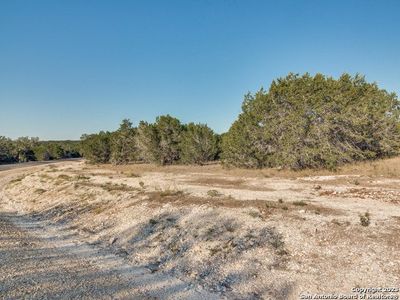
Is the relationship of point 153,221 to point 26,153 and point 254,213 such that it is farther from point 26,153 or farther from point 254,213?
point 26,153

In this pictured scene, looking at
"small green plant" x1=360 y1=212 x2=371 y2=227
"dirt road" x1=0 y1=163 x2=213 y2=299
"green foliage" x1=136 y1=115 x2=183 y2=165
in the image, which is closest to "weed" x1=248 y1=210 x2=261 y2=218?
"small green plant" x1=360 y1=212 x2=371 y2=227

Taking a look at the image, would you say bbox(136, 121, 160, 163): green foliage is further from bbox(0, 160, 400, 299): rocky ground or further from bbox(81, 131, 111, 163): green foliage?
bbox(0, 160, 400, 299): rocky ground

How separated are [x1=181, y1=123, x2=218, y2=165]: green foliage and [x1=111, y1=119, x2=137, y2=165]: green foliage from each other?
57.1ft

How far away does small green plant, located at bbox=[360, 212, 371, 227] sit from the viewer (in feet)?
40.6

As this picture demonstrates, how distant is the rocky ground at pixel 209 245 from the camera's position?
8695 millimetres

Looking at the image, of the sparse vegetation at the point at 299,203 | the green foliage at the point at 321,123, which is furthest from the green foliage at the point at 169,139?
the sparse vegetation at the point at 299,203

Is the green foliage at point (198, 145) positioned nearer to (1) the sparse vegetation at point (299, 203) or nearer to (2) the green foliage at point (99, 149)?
(2) the green foliage at point (99, 149)

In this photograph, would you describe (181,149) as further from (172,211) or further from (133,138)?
(172,211)

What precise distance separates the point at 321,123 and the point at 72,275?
29234 mm

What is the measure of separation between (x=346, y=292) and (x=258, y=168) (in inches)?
1202

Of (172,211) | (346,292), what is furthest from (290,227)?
→ (172,211)

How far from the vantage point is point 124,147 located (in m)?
68.2

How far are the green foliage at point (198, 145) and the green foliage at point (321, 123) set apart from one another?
16.0m

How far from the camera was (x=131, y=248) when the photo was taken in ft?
42.7
